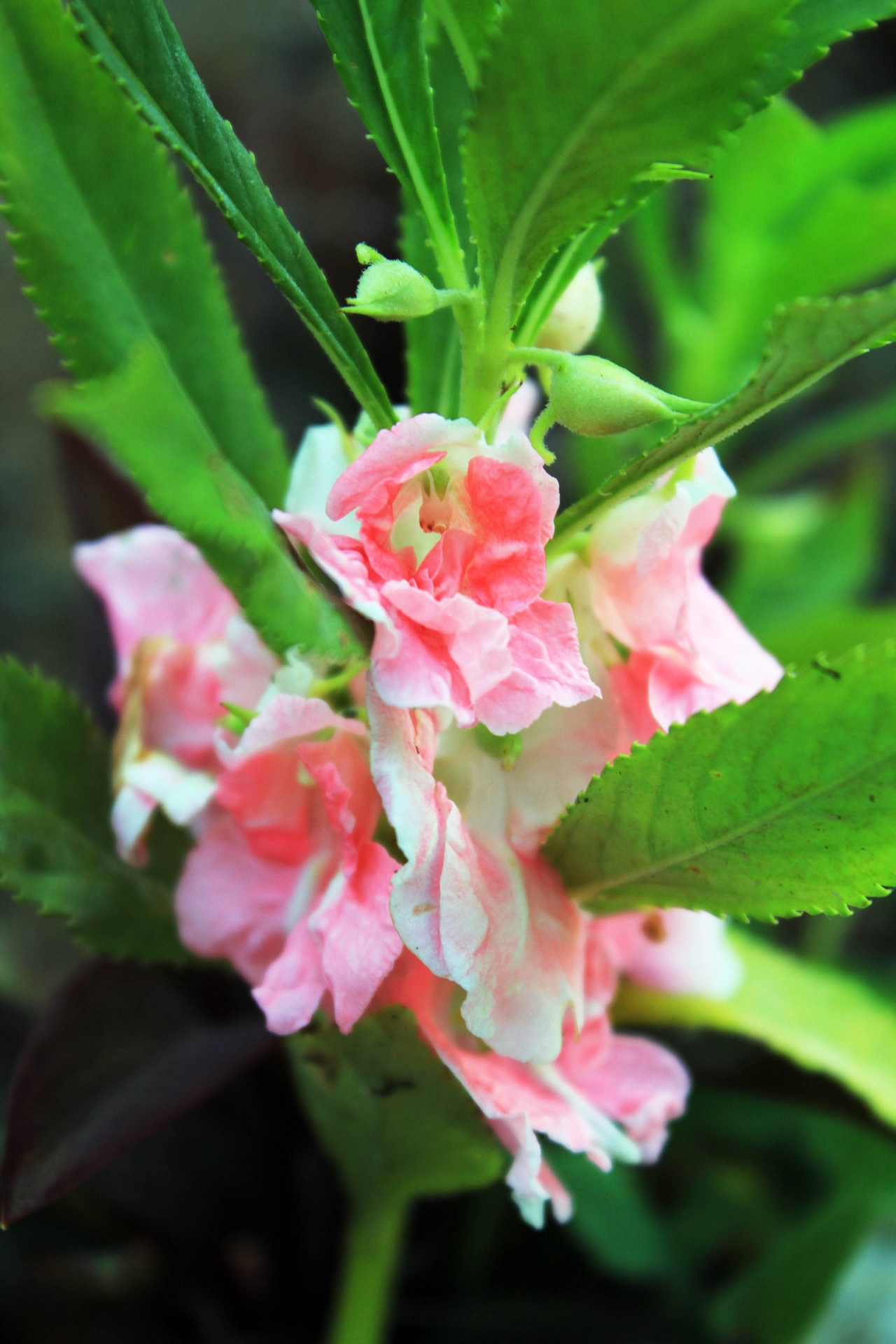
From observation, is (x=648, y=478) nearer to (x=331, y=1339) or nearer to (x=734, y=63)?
(x=734, y=63)

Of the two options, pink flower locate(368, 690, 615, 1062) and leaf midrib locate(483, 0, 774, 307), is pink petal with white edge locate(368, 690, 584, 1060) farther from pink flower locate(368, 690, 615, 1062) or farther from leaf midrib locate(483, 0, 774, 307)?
leaf midrib locate(483, 0, 774, 307)

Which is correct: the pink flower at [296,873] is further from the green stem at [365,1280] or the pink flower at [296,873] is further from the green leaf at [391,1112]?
the green stem at [365,1280]

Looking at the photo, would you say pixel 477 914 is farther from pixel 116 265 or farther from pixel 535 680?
pixel 116 265

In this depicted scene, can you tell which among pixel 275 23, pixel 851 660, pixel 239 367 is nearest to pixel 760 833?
pixel 851 660

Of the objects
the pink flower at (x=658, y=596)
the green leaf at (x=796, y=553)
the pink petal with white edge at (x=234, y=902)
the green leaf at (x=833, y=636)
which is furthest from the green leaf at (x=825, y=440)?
the pink petal with white edge at (x=234, y=902)

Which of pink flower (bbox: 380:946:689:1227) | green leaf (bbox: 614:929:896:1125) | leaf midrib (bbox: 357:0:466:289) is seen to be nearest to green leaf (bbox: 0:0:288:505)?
leaf midrib (bbox: 357:0:466:289)

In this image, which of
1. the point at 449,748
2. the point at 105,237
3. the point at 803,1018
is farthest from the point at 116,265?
the point at 803,1018

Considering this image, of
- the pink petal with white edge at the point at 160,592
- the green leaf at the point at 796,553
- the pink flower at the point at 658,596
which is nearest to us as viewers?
the pink flower at the point at 658,596
